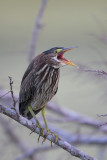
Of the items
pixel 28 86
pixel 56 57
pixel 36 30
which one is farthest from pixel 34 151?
pixel 56 57

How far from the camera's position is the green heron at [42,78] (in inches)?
84.7

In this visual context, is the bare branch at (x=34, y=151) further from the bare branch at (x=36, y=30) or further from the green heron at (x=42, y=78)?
the green heron at (x=42, y=78)

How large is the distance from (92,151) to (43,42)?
2636 mm

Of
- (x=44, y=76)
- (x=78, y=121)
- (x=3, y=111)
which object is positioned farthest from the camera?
(x=78, y=121)

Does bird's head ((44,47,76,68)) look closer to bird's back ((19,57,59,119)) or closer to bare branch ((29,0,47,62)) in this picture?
bird's back ((19,57,59,119))

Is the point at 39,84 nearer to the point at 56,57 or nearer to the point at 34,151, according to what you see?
the point at 56,57

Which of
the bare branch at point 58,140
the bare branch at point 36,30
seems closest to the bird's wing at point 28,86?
the bare branch at point 58,140

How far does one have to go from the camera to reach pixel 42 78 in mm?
2205

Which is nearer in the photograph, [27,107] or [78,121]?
[27,107]

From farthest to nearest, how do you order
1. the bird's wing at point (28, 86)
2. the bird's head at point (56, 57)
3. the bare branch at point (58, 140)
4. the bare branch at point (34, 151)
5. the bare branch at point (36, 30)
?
the bare branch at point (34, 151)
the bare branch at point (36, 30)
the bird's wing at point (28, 86)
the bird's head at point (56, 57)
the bare branch at point (58, 140)

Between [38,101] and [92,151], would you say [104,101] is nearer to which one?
[38,101]

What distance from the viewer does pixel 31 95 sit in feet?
7.44

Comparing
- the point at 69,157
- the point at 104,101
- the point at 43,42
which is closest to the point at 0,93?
the point at 69,157

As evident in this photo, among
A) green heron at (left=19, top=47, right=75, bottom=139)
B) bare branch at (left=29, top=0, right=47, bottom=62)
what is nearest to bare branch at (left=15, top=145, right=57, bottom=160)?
bare branch at (left=29, top=0, right=47, bottom=62)
